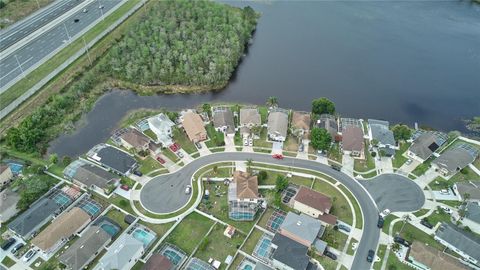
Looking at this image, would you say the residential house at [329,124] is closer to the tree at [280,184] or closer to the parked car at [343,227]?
the tree at [280,184]

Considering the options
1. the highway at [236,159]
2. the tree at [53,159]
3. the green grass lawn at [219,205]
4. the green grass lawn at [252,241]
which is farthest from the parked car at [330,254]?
the tree at [53,159]

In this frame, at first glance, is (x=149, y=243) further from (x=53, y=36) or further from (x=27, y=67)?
(x=53, y=36)

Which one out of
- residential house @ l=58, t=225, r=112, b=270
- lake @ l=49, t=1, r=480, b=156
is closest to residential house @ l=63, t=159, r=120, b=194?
residential house @ l=58, t=225, r=112, b=270

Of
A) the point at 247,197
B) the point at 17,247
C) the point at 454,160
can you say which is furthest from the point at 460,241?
the point at 17,247

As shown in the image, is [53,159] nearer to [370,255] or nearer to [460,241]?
[370,255]

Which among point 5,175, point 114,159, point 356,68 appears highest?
point 356,68

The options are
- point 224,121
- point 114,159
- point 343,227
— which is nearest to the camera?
point 343,227

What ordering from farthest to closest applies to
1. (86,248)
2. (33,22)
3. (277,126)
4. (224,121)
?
(33,22), (224,121), (277,126), (86,248)

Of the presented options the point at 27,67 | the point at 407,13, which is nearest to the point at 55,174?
the point at 27,67
